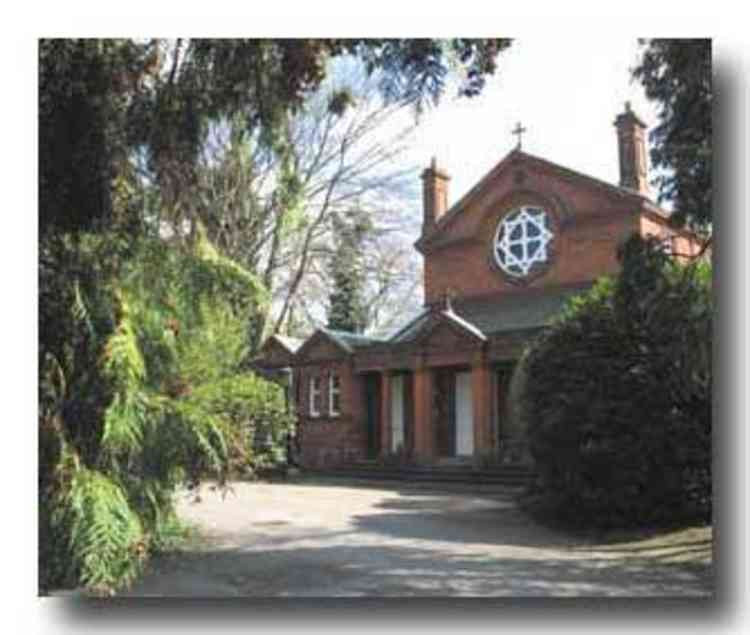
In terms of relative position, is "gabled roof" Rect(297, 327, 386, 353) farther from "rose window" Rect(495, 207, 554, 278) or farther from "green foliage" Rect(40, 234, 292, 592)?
"rose window" Rect(495, 207, 554, 278)

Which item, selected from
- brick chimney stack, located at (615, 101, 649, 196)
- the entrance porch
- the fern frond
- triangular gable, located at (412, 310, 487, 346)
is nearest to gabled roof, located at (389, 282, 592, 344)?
triangular gable, located at (412, 310, 487, 346)

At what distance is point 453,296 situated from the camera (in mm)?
4457

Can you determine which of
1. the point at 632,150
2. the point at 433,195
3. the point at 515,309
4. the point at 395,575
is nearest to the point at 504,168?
the point at 433,195

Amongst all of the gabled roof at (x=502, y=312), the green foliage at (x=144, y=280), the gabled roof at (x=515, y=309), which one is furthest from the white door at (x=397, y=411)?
the green foliage at (x=144, y=280)

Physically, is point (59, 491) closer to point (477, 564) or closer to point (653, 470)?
point (477, 564)

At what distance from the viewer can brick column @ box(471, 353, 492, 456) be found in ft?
15.4

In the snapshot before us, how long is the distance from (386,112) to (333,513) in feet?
5.18

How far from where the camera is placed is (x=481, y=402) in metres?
4.93

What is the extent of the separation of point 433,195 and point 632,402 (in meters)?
1.31

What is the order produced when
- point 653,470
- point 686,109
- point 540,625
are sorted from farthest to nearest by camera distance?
point 653,470 < point 686,109 < point 540,625

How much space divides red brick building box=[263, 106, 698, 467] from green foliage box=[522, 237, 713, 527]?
0.13m

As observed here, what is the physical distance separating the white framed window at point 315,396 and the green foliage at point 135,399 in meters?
0.15

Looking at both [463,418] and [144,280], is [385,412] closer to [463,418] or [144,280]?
[463,418]
